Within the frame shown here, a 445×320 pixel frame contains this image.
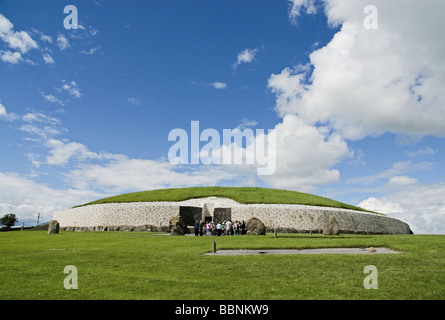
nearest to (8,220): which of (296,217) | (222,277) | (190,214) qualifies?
(190,214)

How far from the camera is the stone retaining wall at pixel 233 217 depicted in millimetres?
48250

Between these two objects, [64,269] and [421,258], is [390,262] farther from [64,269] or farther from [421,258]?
[64,269]

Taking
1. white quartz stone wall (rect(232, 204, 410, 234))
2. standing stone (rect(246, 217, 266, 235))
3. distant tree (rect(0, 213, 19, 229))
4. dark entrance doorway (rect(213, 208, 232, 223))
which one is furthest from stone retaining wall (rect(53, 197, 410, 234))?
distant tree (rect(0, 213, 19, 229))

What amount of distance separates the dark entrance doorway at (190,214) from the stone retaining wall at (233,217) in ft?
3.10

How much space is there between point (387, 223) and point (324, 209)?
14.6m

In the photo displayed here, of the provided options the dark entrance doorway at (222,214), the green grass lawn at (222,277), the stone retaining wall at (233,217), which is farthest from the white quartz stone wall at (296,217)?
the green grass lawn at (222,277)

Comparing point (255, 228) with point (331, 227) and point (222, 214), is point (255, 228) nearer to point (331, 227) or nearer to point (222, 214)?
point (331, 227)

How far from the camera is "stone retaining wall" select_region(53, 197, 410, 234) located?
48250 millimetres

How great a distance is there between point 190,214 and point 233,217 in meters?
6.93

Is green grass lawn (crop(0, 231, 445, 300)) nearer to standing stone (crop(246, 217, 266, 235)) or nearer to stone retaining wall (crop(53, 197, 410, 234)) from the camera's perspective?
standing stone (crop(246, 217, 266, 235))

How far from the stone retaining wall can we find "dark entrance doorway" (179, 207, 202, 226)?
95 cm

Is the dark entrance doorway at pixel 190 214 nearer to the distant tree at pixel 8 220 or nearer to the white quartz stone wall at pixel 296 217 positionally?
the white quartz stone wall at pixel 296 217
